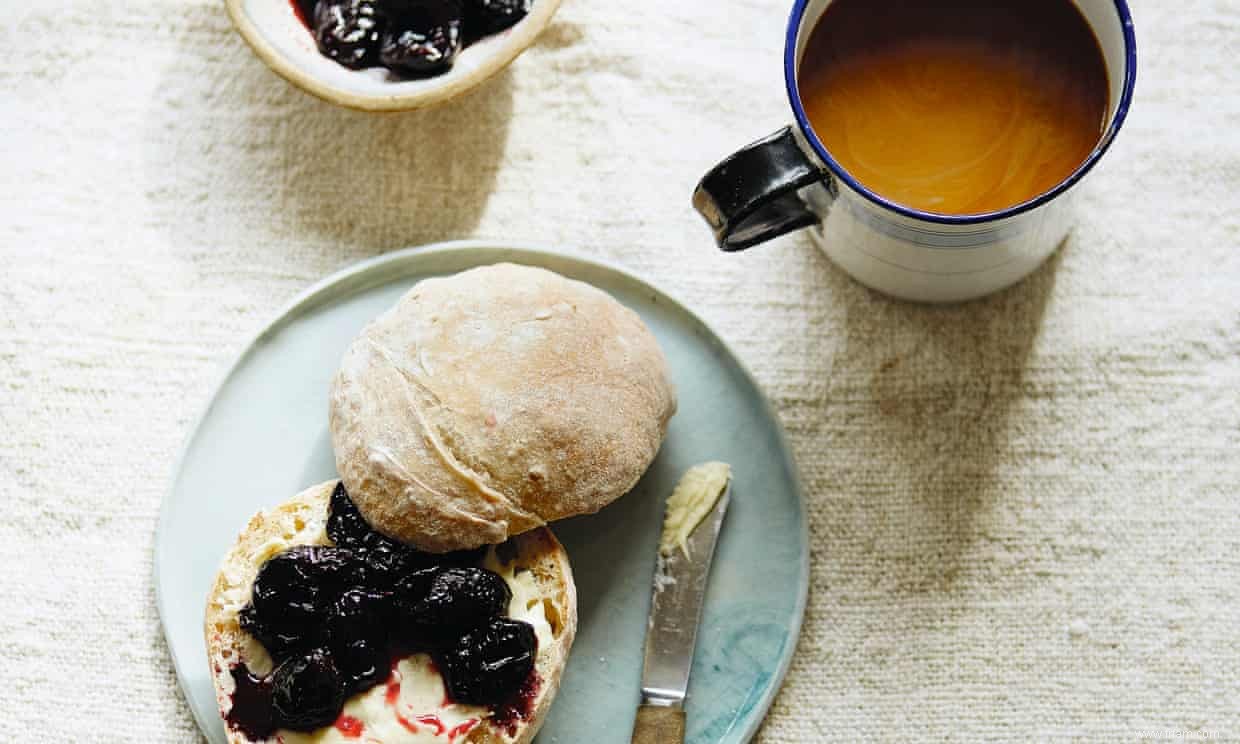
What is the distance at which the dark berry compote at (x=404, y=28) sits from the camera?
175cm

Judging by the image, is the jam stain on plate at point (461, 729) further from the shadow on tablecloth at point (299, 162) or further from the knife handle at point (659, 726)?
the shadow on tablecloth at point (299, 162)

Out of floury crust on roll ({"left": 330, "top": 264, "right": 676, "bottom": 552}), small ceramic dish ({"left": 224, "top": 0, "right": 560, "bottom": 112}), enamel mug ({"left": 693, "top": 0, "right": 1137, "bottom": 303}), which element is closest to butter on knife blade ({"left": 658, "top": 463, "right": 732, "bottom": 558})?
floury crust on roll ({"left": 330, "top": 264, "right": 676, "bottom": 552})

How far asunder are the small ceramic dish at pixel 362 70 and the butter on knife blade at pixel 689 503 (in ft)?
2.19

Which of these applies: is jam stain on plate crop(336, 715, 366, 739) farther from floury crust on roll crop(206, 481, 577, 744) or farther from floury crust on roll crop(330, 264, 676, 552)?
floury crust on roll crop(330, 264, 676, 552)

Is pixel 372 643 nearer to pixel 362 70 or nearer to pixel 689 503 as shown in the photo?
pixel 689 503

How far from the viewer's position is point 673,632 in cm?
172

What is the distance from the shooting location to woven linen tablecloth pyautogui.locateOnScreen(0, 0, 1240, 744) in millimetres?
1785

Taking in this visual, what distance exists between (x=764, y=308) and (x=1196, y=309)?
678 millimetres

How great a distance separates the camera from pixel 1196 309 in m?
1.86

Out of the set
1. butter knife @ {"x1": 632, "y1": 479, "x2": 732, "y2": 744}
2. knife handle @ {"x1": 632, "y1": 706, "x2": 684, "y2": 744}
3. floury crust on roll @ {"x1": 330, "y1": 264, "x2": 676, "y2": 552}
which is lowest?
knife handle @ {"x1": 632, "y1": 706, "x2": 684, "y2": 744}

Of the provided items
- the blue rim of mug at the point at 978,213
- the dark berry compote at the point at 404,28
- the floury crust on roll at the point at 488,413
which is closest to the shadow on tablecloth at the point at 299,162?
the dark berry compote at the point at 404,28

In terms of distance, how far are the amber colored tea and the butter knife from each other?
1.85 ft

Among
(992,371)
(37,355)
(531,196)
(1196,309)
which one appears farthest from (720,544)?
(37,355)

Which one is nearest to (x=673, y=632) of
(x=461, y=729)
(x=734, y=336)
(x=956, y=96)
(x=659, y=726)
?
(x=659, y=726)
